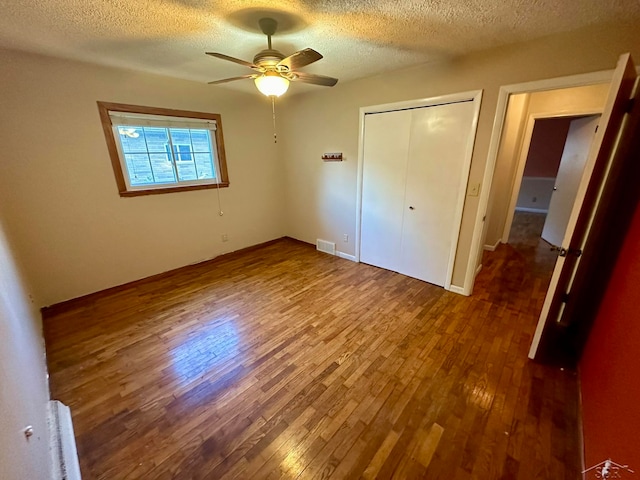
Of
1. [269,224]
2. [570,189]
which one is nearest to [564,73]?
[570,189]

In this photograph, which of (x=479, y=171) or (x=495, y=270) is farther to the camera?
(x=495, y=270)

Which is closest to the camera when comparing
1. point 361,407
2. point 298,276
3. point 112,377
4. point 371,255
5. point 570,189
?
point 361,407

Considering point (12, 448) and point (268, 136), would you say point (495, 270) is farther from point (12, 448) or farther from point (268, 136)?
point (12, 448)

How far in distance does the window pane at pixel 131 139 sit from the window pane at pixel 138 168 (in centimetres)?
6

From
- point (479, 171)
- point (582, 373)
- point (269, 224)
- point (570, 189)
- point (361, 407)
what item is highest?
point (479, 171)

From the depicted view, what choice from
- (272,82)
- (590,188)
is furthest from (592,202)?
(272,82)

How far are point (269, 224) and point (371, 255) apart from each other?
186cm

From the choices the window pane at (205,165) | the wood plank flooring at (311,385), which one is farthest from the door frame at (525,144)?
the window pane at (205,165)

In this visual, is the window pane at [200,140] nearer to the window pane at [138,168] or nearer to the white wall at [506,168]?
the window pane at [138,168]

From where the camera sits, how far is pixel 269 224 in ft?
14.6

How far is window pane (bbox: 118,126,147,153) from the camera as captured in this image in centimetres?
280

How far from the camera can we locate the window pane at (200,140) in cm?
334

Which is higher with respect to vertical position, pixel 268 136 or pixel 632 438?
pixel 268 136

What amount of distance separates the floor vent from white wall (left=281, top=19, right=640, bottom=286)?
4.3 inches
